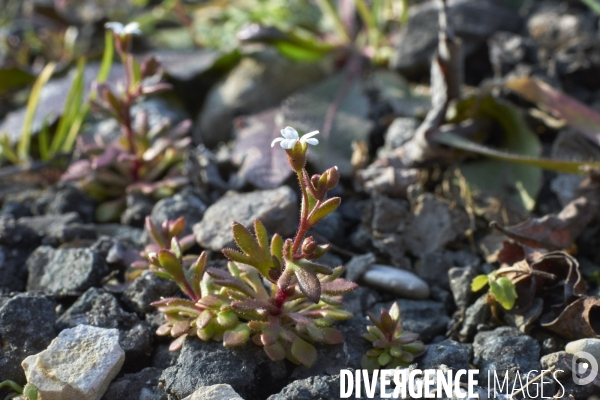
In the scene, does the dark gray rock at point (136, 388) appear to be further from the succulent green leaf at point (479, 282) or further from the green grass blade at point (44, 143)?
the green grass blade at point (44, 143)

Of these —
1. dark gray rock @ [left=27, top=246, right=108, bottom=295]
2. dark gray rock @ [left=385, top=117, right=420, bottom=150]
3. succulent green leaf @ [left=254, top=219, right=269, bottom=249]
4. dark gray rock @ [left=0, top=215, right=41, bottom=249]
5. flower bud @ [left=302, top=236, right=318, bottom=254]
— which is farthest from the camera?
dark gray rock @ [left=385, top=117, right=420, bottom=150]

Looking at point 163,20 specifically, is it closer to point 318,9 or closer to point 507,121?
point 318,9

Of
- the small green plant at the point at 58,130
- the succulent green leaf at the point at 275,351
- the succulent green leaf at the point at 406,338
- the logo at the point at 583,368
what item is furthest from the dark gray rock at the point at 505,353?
the small green plant at the point at 58,130

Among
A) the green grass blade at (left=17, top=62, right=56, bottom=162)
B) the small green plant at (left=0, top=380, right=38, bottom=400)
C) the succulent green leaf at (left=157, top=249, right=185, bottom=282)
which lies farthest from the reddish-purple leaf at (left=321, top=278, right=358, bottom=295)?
the green grass blade at (left=17, top=62, right=56, bottom=162)

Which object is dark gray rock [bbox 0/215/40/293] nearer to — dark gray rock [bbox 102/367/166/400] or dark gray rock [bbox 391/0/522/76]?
dark gray rock [bbox 102/367/166/400]

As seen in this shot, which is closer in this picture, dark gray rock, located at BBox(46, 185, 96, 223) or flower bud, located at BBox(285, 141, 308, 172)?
flower bud, located at BBox(285, 141, 308, 172)

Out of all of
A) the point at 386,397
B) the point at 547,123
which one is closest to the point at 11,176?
the point at 386,397
